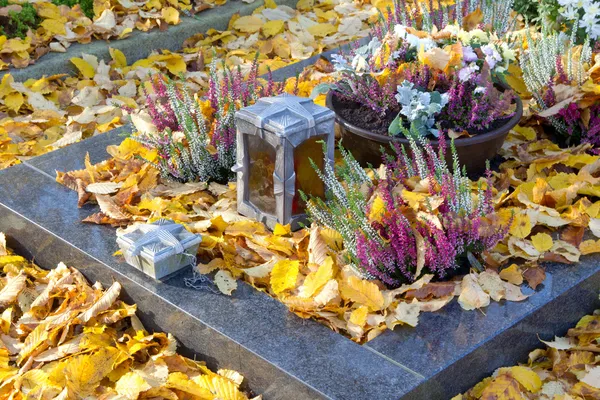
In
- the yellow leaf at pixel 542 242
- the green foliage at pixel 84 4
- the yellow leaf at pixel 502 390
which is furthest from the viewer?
the green foliage at pixel 84 4

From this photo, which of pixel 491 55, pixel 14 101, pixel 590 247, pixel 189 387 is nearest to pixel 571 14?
pixel 491 55

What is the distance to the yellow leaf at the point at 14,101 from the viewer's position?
4.28m

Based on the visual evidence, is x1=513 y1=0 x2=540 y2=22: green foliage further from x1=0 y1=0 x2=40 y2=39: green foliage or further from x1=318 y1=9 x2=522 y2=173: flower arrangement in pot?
x1=0 y1=0 x2=40 y2=39: green foliage

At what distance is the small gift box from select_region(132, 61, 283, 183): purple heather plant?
1.73 ft

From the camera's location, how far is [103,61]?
15.6ft

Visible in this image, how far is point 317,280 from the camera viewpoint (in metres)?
2.48

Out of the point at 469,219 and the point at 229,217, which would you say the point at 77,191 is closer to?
the point at 229,217

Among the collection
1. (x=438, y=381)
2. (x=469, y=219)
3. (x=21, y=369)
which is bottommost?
(x=21, y=369)

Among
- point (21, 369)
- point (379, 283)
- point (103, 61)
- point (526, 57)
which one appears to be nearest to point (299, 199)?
point (379, 283)

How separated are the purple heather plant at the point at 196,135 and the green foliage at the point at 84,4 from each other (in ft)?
6.73

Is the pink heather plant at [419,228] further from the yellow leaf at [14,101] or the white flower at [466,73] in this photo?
the yellow leaf at [14,101]

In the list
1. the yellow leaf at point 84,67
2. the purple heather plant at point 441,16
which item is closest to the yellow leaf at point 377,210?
the purple heather plant at point 441,16

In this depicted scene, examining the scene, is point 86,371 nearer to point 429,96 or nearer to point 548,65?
point 429,96

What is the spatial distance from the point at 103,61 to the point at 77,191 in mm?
1804
